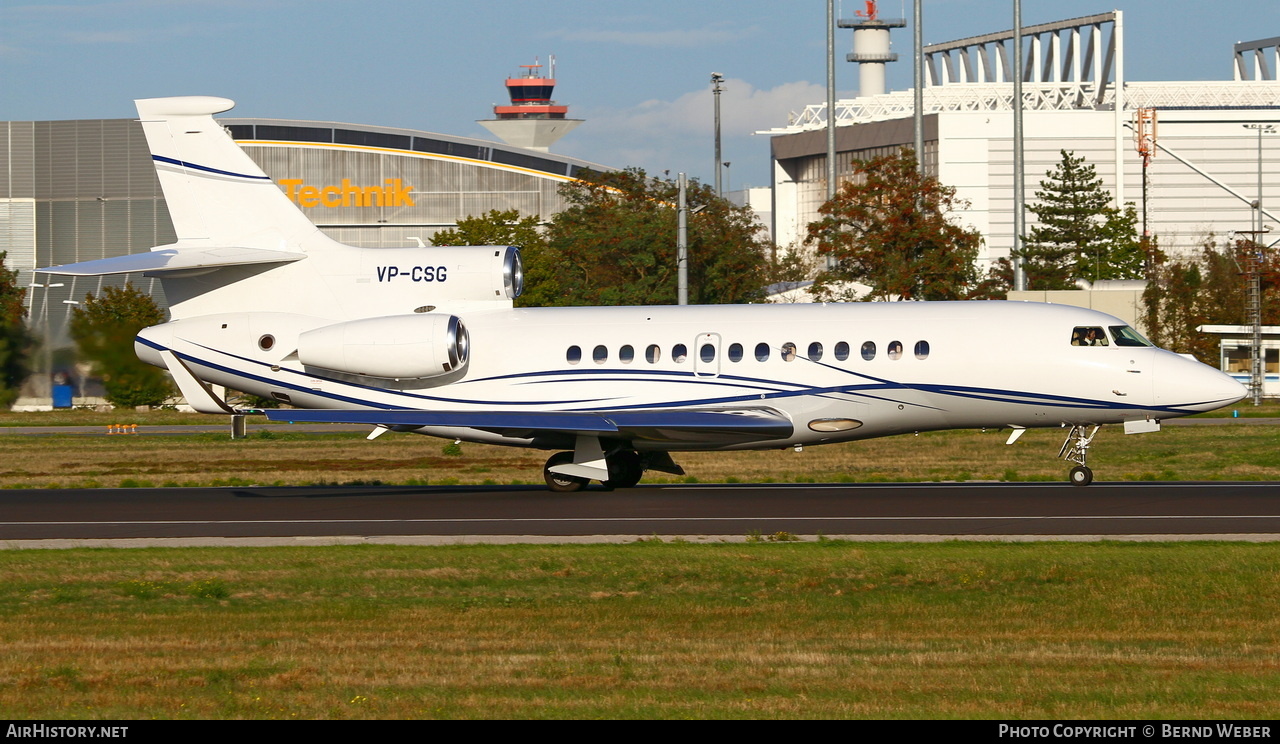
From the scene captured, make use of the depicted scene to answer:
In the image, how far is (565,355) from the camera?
971 inches

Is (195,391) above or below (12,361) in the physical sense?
below

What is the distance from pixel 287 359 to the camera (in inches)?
998

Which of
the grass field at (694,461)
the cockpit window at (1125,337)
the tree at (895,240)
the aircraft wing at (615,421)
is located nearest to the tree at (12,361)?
the grass field at (694,461)

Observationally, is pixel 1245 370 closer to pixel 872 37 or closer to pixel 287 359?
pixel 287 359

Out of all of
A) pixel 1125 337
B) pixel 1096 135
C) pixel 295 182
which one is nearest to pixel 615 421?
pixel 1125 337

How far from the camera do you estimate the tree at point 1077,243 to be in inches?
3477

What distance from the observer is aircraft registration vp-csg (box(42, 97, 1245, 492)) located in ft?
76.6

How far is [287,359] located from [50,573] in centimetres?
988

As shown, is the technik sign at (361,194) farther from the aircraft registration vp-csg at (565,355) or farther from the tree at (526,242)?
the aircraft registration vp-csg at (565,355)

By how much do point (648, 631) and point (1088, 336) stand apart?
1371 centimetres

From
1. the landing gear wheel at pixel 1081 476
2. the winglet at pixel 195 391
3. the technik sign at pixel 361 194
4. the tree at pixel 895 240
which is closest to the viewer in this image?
the landing gear wheel at pixel 1081 476

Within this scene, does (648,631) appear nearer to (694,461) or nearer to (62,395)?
(694,461)

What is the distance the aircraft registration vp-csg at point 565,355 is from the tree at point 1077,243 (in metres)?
65.8

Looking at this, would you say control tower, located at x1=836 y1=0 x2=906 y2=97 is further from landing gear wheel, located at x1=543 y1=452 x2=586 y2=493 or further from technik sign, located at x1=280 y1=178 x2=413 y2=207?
landing gear wheel, located at x1=543 y1=452 x2=586 y2=493
